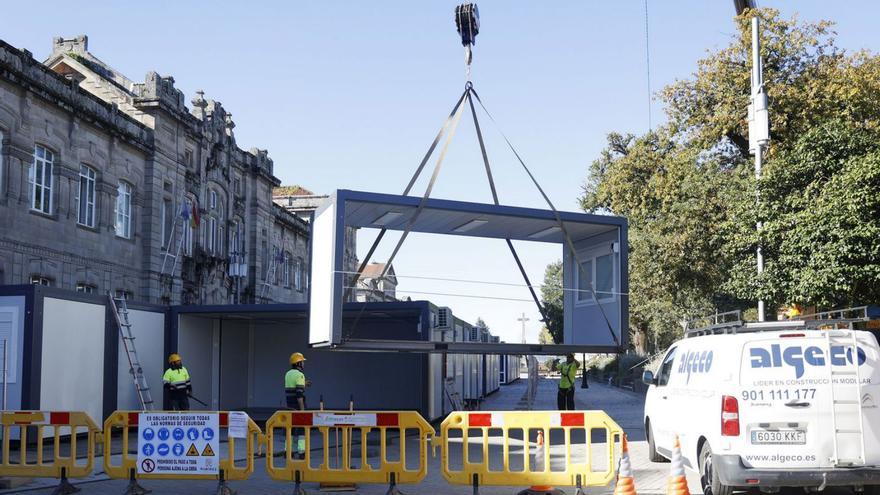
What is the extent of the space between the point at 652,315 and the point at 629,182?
15.1 meters

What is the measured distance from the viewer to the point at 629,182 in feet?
114

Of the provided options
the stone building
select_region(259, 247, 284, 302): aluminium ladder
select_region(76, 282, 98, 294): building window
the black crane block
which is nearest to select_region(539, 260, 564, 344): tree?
select_region(259, 247, 284, 302): aluminium ladder

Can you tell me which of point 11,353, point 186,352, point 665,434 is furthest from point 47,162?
point 665,434

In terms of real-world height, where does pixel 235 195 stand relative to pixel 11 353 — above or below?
above

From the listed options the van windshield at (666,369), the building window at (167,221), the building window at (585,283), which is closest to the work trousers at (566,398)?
the building window at (585,283)

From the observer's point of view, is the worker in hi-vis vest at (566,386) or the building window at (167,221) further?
the building window at (167,221)

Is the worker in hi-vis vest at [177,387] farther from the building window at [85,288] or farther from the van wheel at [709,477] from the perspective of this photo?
the van wheel at [709,477]

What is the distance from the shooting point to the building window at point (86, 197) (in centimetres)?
3009

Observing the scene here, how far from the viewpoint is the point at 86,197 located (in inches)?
1203

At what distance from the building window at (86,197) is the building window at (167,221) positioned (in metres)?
4.75

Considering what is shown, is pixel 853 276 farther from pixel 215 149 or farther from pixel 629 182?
pixel 215 149

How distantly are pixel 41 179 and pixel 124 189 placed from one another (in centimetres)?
548

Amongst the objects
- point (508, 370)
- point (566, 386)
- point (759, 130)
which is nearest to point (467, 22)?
point (759, 130)

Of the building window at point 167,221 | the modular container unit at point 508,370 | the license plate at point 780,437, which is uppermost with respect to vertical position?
the building window at point 167,221
